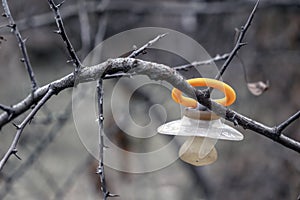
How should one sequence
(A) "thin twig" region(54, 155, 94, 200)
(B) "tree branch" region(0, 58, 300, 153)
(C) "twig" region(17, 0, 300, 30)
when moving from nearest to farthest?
1. (B) "tree branch" region(0, 58, 300, 153)
2. (A) "thin twig" region(54, 155, 94, 200)
3. (C) "twig" region(17, 0, 300, 30)

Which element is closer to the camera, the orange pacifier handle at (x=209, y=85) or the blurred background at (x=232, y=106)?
the orange pacifier handle at (x=209, y=85)

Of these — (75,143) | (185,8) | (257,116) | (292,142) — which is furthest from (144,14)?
(292,142)

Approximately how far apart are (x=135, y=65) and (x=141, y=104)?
160 cm

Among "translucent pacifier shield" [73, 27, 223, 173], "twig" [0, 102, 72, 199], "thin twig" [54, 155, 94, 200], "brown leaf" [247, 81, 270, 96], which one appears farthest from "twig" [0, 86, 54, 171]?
"translucent pacifier shield" [73, 27, 223, 173]

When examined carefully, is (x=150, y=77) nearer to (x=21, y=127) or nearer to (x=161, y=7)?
(x=21, y=127)

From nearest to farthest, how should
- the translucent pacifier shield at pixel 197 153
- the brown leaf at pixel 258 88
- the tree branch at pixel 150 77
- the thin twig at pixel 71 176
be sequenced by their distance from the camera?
the tree branch at pixel 150 77, the translucent pacifier shield at pixel 197 153, the brown leaf at pixel 258 88, the thin twig at pixel 71 176

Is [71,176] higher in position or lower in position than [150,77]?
higher

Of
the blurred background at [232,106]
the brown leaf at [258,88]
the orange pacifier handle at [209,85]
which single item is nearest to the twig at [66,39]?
the orange pacifier handle at [209,85]

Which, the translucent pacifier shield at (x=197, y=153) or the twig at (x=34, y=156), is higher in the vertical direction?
the twig at (x=34, y=156)

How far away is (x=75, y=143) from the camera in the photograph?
134 inches

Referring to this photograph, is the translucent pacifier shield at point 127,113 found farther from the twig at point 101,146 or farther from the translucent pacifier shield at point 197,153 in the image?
the twig at point 101,146

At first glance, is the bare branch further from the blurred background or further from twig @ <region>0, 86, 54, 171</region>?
the blurred background

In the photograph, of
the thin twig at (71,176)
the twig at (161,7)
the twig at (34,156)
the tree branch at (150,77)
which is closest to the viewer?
the tree branch at (150,77)

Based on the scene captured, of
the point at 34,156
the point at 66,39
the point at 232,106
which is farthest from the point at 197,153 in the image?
the point at 232,106
